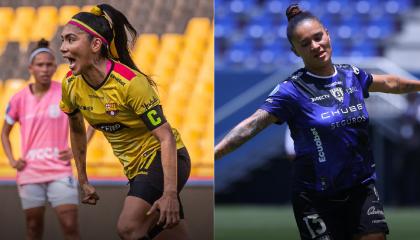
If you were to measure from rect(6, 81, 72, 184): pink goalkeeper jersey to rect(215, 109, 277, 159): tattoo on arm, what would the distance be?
3375 mm

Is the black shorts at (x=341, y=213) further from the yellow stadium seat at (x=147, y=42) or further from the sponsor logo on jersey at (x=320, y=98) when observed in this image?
the yellow stadium seat at (x=147, y=42)

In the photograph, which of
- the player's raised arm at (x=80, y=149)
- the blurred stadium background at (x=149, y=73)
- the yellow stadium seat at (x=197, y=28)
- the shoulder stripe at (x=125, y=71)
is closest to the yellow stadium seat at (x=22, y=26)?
the blurred stadium background at (x=149, y=73)

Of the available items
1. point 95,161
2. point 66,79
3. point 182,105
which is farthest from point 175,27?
point 66,79

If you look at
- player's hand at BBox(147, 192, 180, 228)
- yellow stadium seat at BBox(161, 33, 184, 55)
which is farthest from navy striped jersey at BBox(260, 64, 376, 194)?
yellow stadium seat at BBox(161, 33, 184, 55)

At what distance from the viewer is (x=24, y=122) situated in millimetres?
7949

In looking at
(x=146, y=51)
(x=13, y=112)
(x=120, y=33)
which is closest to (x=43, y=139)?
(x=13, y=112)

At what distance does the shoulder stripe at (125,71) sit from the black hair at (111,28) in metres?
0.09

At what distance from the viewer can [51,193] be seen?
764cm

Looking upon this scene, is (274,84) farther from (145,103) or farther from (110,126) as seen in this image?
(145,103)

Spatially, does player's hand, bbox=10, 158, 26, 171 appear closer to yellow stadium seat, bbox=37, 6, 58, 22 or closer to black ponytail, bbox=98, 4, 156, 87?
black ponytail, bbox=98, 4, 156, 87

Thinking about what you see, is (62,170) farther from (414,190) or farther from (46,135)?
(414,190)

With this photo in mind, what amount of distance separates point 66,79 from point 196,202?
16.3 ft

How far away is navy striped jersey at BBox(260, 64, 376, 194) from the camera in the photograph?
466 centimetres

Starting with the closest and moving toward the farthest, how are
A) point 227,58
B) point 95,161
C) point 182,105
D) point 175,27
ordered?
point 95,161, point 182,105, point 175,27, point 227,58
